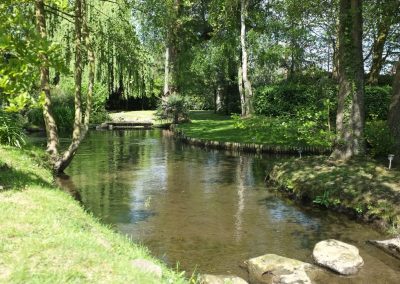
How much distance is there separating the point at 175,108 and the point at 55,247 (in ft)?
94.7

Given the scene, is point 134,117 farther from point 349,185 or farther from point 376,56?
point 349,185

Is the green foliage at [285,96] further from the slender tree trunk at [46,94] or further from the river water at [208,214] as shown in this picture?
the slender tree trunk at [46,94]

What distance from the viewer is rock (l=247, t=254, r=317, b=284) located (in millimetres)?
6980

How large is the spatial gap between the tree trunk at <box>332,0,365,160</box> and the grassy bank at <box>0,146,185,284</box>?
867cm

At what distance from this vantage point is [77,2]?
42.9 feet

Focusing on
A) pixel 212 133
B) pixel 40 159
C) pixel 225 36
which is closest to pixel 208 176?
pixel 40 159

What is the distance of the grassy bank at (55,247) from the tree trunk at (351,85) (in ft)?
28.4

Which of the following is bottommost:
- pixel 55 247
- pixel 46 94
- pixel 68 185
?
pixel 68 185

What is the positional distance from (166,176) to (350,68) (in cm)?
693

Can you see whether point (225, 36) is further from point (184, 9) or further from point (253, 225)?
point (253, 225)

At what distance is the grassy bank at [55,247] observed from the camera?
15.1 ft

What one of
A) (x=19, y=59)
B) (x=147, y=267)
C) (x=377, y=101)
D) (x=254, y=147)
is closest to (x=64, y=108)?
(x=254, y=147)

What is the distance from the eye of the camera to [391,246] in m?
8.36


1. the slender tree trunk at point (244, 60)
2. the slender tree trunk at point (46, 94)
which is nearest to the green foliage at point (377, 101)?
the slender tree trunk at point (244, 60)
